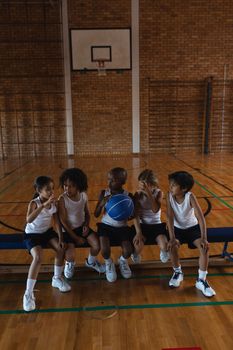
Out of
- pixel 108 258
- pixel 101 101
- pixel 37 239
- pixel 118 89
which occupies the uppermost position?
pixel 118 89

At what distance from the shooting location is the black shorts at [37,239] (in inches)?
105

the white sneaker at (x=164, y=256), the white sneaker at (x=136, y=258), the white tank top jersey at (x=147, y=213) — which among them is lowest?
the white sneaker at (x=136, y=258)

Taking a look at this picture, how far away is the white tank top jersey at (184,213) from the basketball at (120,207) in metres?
0.37

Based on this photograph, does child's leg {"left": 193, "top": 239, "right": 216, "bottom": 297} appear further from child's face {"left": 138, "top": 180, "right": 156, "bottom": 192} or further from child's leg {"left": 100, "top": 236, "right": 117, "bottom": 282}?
child's leg {"left": 100, "top": 236, "right": 117, "bottom": 282}

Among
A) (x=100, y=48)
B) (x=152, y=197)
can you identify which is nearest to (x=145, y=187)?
(x=152, y=197)

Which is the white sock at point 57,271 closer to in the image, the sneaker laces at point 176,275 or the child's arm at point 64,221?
the child's arm at point 64,221

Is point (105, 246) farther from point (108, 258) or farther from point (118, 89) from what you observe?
point (118, 89)

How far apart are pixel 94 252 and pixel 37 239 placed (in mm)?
517

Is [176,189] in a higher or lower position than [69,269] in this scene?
higher

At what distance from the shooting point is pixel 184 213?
2857 millimetres

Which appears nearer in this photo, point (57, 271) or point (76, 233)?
point (57, 271)

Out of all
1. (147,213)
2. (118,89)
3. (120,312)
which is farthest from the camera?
(118,89)

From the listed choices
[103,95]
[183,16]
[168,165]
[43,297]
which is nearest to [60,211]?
[43,297]

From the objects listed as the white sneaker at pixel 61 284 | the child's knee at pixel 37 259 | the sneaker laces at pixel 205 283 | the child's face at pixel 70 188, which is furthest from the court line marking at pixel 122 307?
the child's face at pixel 70 188
